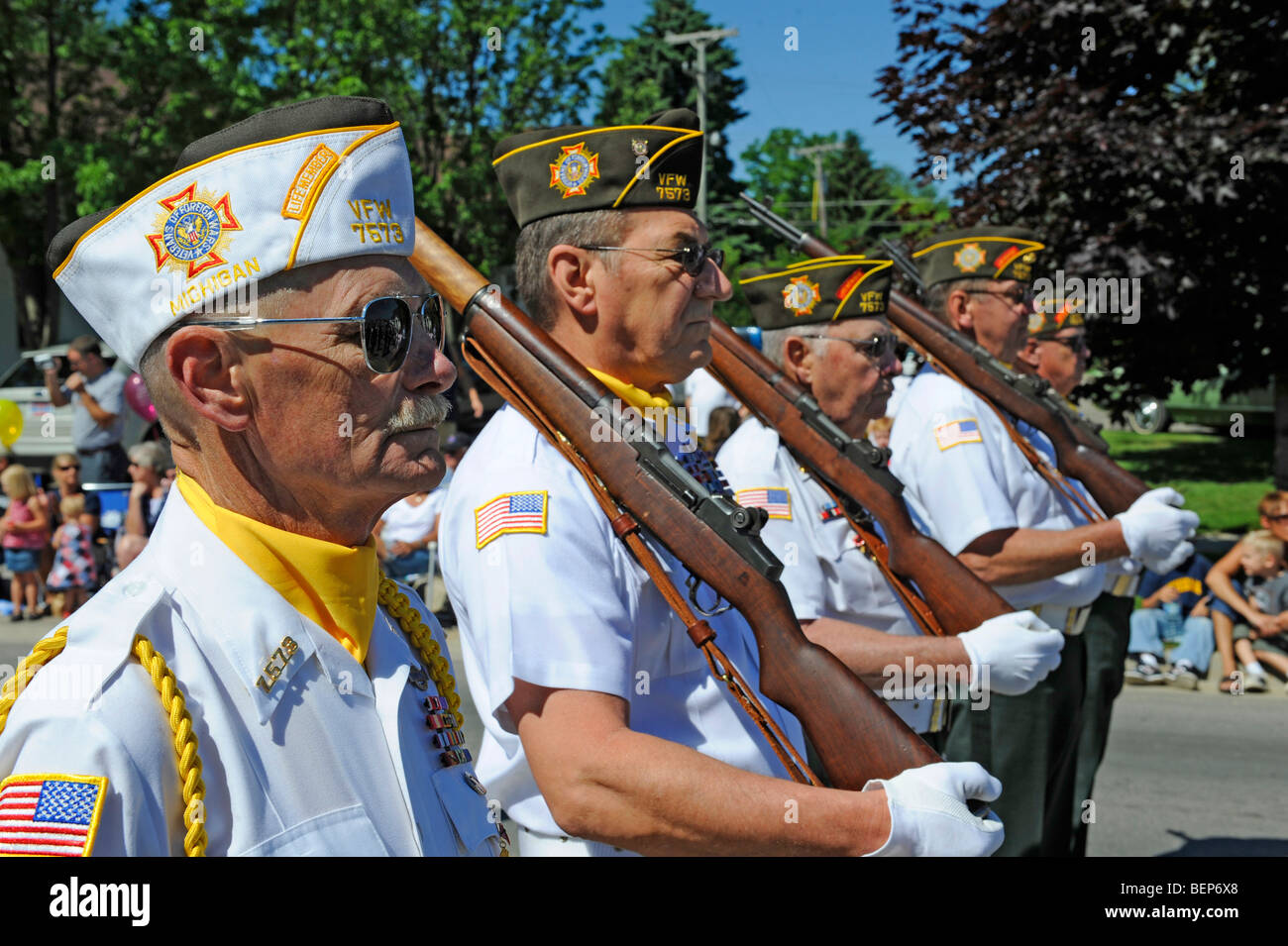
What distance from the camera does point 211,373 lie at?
1.50 m

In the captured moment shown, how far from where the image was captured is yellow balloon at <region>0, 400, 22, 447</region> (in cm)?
471

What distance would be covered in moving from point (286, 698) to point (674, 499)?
902 mm

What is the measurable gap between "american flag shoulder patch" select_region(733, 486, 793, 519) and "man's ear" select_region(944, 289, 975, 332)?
2.17 m

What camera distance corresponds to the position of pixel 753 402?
351cm

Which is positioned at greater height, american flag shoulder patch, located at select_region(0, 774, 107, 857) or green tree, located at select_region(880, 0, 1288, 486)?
green tree, located at select_region(880, 0, 1288, 486)

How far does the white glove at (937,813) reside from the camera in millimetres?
1888

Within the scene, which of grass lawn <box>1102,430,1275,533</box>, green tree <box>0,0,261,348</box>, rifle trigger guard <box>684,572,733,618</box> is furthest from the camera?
green tree <box>0,0,261,348</box>

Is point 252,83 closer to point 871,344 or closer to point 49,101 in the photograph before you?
point 49,101

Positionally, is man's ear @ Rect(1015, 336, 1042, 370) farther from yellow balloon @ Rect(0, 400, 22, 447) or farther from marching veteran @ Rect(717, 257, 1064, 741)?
yellow balloon @ Rect(0, 400, 22, 447)

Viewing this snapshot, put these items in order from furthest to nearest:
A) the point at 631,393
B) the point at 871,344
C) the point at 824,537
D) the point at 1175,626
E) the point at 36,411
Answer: the point at 36,411 < the point at 1175,626 < the point at 871,344 < the point at 824,537 < the point at 631,393

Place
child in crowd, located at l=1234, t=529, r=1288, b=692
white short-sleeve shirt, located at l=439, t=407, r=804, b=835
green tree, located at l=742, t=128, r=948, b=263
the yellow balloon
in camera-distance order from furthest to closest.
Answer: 1. green tree, located at l=742, t=128, r=948, b=263
2. child in crowd, located at l=1234, t=529, r=1288, b=692
3. the yellow balloon
4. white short-sleeve shirt, located at l=439, t=407, r=804, b=835

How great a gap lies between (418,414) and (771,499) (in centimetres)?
176

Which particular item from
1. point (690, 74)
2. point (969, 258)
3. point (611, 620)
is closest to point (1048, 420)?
point (969, 258)

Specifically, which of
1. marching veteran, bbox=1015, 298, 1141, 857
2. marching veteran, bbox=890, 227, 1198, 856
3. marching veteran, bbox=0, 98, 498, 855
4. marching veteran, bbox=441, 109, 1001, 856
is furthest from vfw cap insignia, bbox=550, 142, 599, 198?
marching veteran, bbox=1015, 298, 1141, 857
